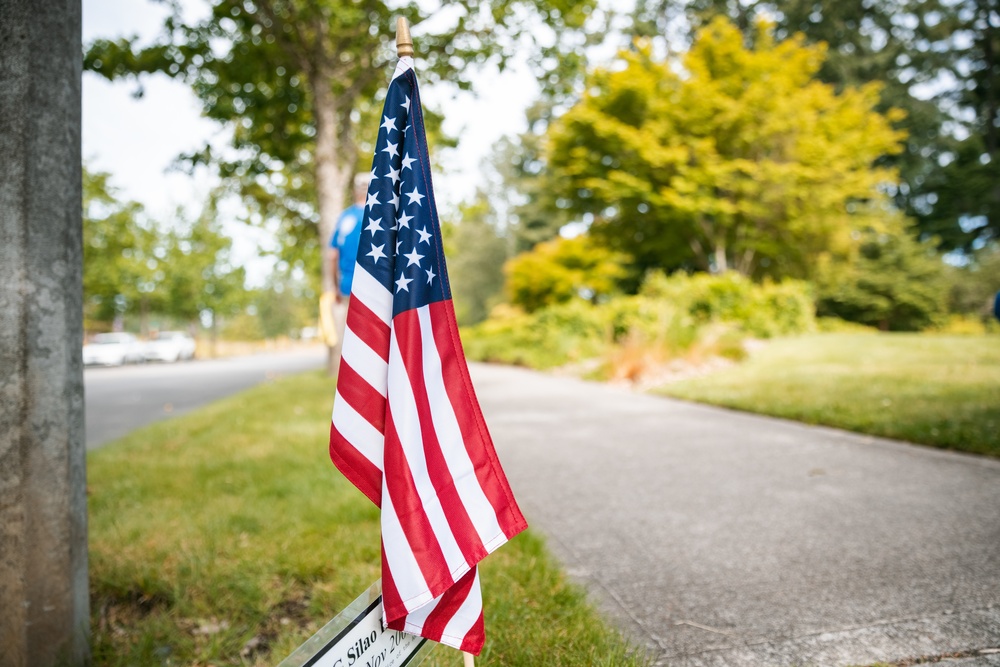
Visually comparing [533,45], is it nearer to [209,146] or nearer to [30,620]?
[209,146]

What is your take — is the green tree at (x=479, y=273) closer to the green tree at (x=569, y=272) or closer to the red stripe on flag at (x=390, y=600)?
the green tree at (x=569, y=272)

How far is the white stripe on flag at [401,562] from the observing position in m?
1.46

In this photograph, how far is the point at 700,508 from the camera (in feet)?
11.7

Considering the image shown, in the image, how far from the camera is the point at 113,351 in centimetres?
2966

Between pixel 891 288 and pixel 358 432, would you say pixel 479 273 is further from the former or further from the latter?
pixel 358 432

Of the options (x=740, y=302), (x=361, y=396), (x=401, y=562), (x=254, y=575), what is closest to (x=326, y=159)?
(x=254, y=575)

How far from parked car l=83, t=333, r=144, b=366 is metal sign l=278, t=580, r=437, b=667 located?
3280cm

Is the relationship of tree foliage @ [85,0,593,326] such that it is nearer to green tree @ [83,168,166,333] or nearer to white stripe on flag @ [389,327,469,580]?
white stripe on flag @ [389,327,469,580]

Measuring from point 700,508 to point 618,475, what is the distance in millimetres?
932

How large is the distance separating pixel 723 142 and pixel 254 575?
59.3 ft

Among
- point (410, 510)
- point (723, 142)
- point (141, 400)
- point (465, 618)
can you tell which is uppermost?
point (723, 142)

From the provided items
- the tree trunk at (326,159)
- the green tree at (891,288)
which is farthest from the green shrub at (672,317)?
the green tree at (891,288)

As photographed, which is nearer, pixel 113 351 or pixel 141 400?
pixel 141 400

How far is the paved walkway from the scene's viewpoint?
2.07m
